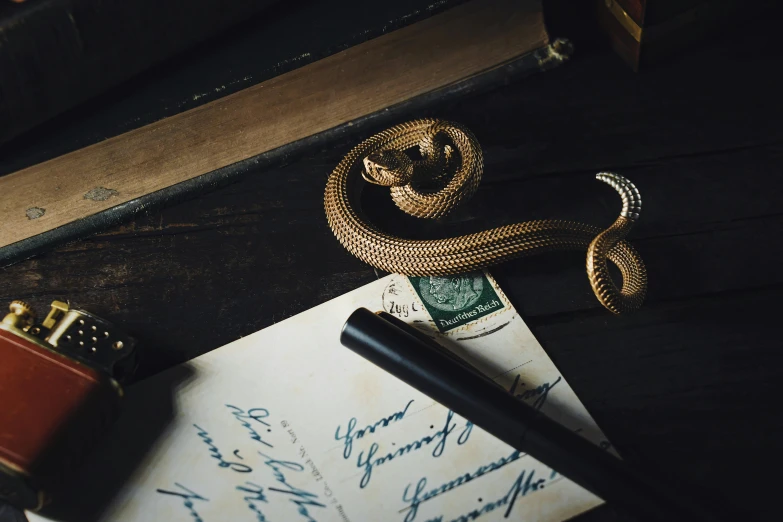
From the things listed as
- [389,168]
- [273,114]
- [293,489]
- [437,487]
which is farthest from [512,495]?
[273,114]

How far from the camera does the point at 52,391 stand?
0.52 metres

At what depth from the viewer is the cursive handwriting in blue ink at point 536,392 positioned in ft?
1.87

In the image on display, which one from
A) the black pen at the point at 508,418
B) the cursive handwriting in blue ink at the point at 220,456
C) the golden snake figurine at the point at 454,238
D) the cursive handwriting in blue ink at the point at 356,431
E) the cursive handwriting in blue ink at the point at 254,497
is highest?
the golden snake figurine at the point at 454,238

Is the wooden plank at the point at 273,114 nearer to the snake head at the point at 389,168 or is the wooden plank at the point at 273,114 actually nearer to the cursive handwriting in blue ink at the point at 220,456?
the snake head at the point at 389,168

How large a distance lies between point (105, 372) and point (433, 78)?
417 millimetres

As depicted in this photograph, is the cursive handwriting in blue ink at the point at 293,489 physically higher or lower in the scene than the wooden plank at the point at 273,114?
lower

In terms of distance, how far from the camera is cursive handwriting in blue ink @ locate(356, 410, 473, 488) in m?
0.55

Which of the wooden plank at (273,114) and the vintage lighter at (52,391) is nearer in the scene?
the vintage lighter at (52,391)

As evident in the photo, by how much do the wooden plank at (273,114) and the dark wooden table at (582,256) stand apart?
3cm

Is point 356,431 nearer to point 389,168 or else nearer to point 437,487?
point 437,487

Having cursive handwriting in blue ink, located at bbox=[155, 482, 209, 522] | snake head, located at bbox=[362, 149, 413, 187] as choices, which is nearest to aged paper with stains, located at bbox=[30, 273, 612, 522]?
cursive handwriting in blue ink, located at bbox=[155, 482, 209, 522]

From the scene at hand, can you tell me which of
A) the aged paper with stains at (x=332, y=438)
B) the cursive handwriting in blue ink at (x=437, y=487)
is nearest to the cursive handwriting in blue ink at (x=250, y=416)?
the aged paper with stains at (x=332, y=438)

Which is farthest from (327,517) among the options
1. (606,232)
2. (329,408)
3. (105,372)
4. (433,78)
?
(433,78)

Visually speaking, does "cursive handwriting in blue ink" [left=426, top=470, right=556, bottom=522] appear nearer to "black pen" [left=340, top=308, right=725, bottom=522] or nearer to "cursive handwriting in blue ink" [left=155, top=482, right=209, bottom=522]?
"black pen" [left=340, top=308, right=725, bottom=522]
